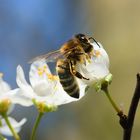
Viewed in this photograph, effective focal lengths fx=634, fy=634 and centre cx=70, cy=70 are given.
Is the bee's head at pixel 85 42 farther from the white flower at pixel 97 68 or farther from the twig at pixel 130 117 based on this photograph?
the twig at pixel 130 117

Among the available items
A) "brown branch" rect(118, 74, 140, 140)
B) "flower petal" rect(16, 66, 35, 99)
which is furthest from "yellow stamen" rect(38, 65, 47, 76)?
"brown branch" rect(118, 74, 140, 140)

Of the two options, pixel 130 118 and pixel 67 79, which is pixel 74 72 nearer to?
pixel 67 79

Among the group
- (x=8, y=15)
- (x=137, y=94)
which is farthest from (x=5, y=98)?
(x=8, y=15)

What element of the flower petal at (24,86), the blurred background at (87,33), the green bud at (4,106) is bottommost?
the blurred background at (87,33)

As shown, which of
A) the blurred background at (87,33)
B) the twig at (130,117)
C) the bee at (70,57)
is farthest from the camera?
the blurred background at (87,33)

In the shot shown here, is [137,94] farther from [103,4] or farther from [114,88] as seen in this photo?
[103,4]

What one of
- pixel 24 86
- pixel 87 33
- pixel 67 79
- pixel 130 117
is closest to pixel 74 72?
pixel 67 79

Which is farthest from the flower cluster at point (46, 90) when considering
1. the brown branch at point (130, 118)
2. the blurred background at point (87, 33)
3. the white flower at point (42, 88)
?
the blurred background at point (87, 33)
